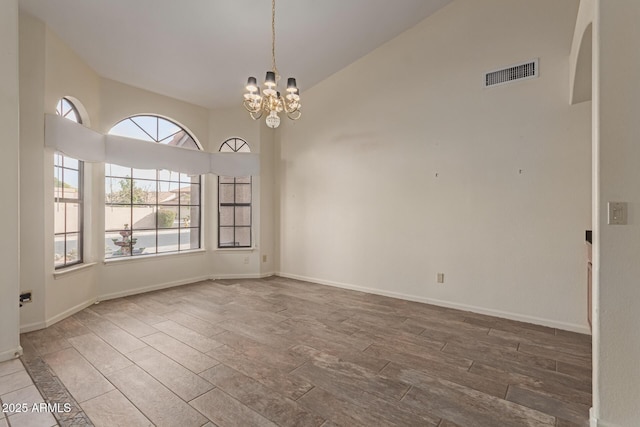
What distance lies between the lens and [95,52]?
3.65m

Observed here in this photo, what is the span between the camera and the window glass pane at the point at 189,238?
17.4ft

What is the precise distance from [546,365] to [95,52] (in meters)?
5.79

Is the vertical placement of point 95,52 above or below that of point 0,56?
above

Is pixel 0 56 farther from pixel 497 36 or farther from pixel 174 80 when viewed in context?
pixel 497 36

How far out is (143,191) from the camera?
4.83 meters

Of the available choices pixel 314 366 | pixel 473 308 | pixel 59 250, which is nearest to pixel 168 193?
pixel 59 250

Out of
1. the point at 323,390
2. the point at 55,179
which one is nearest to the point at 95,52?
the point at 55,179

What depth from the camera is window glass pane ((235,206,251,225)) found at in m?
A: 5.68

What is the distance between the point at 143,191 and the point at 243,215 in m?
1.70

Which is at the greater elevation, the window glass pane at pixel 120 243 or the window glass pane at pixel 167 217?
the window glass pane at pixel 167 217
